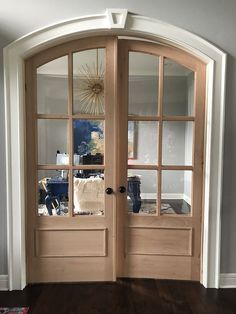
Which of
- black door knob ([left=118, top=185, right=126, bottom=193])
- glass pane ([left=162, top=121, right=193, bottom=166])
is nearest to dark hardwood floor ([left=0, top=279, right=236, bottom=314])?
black door knob ([left=118, top=185, right=126, bottom=193])

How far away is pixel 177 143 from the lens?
2.67 meters

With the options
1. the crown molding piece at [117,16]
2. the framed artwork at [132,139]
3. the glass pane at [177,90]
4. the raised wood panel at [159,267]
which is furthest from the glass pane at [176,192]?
the crown molding piece at [117,16]

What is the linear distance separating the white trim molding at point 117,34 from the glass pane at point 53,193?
7.3 inches

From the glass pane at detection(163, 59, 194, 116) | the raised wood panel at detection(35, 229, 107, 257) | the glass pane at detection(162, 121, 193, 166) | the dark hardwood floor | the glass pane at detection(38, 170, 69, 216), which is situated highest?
the glass pane at detection(163, 59, 194, 116)

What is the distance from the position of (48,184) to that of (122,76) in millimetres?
1219

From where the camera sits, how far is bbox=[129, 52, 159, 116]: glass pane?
2627 mm

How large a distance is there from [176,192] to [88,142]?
0.96m

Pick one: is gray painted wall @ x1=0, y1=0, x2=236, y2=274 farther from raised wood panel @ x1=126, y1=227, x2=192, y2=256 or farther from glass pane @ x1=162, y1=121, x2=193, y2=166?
raised wood panel @ x1=126, y1=227, x2=192, y2=256

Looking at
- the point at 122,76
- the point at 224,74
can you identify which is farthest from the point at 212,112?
the point at 122,76

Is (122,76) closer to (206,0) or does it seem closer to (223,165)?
(206,0)

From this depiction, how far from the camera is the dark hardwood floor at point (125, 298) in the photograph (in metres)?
2.28

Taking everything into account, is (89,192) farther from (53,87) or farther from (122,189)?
(53,87)

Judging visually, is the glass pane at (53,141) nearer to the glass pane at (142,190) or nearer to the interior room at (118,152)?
the interior room at (118,152)

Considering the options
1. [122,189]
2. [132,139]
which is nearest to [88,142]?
[132,139]
